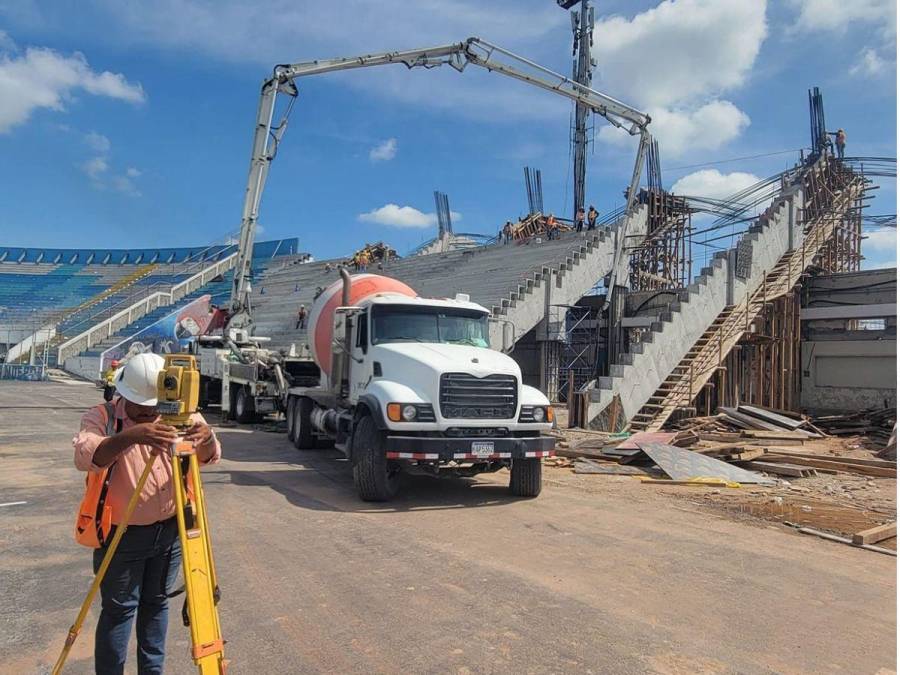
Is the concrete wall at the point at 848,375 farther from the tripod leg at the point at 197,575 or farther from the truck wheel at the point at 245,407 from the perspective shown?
the tripod leg at the point at 197,575

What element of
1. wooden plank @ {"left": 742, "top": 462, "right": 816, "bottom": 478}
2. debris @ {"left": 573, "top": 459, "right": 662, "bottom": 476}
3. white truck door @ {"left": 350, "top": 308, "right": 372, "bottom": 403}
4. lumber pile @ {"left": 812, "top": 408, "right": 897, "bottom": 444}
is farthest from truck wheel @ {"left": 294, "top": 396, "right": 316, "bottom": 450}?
lumber pile @ {"left": 812, "top": 408, "right": 897, "bottom": 444}

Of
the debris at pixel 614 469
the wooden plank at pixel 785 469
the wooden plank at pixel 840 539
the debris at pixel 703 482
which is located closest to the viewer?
the wooden plank at pixel 840 539

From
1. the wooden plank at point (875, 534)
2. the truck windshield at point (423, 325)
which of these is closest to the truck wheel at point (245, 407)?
the truck windshield at point (423, 325)

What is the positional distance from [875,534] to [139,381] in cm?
726

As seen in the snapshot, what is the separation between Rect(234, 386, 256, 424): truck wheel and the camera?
16.7 m

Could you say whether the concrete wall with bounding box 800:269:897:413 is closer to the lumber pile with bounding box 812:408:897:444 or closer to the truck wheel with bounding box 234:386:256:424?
the lumber pile with bounding box 812:408:897:444

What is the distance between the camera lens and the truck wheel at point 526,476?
8594 mm

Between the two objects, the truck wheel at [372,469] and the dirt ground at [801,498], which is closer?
the dirt ground at [801,498]

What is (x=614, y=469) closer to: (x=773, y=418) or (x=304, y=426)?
(x=304, y=426)

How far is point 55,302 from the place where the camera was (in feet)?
176

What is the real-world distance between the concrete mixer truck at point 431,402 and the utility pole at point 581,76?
2766 centimetres

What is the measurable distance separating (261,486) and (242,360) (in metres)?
9.13

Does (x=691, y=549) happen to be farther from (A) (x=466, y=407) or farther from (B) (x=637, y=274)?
(B) (x=637, y=274)

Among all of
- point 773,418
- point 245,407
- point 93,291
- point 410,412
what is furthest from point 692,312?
point 93,291
